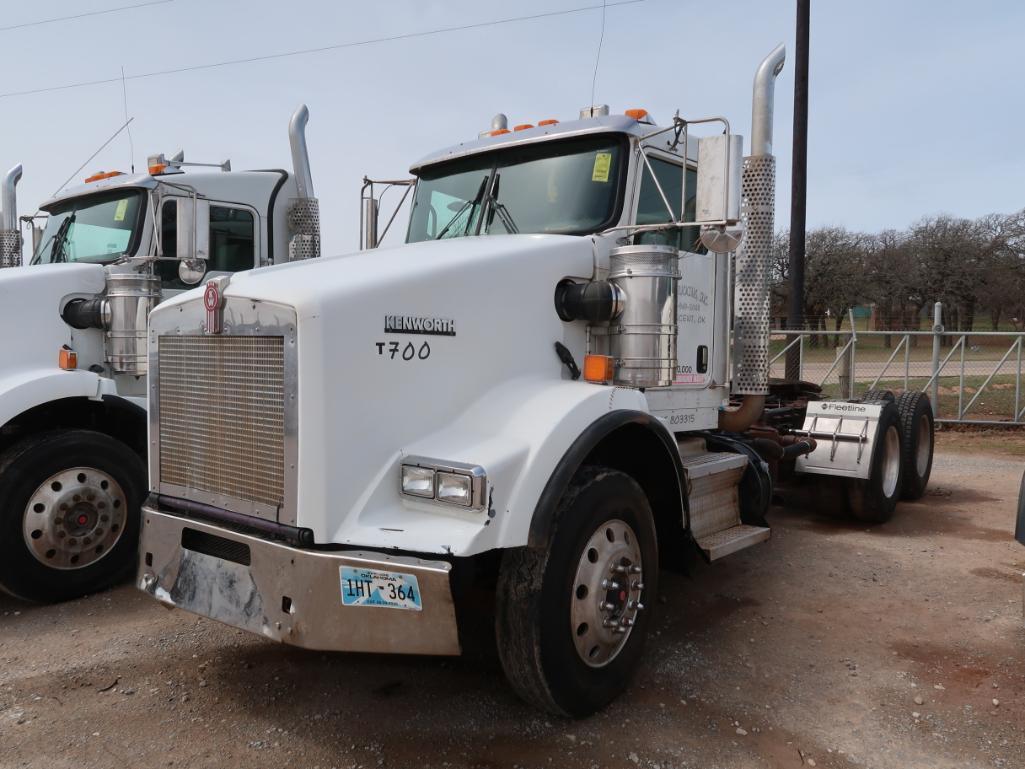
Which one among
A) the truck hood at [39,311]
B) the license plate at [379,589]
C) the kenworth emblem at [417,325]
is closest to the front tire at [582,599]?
the license plate at [379,589]

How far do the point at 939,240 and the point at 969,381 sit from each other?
93.0 feet

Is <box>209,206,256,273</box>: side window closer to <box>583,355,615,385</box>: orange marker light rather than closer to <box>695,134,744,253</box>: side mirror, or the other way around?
<box>583,355,615,385</box>: orange marker light

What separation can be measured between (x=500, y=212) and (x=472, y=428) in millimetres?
1744

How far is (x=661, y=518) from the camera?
14.3 ft

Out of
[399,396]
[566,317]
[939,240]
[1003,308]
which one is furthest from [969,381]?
[939,240]

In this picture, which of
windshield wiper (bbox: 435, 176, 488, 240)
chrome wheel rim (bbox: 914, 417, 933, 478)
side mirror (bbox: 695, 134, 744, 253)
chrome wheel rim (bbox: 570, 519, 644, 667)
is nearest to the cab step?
chrome wheel rim (bbox: 570, 519, 644, 667)

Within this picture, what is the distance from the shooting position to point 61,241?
21.9ft

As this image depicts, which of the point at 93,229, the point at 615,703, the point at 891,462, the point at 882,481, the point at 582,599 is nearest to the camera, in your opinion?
the point at 582,599

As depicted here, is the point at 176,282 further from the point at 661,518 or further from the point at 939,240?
the point at 939,240

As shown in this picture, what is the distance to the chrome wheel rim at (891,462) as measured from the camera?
294 inches

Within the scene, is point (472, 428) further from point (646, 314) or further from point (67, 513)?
point (67, 513)

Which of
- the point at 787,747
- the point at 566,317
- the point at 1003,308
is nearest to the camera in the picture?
the point at 787,747

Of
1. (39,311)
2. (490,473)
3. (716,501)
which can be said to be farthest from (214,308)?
(716,501)

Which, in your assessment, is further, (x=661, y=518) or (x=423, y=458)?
(x=661, y=518)
